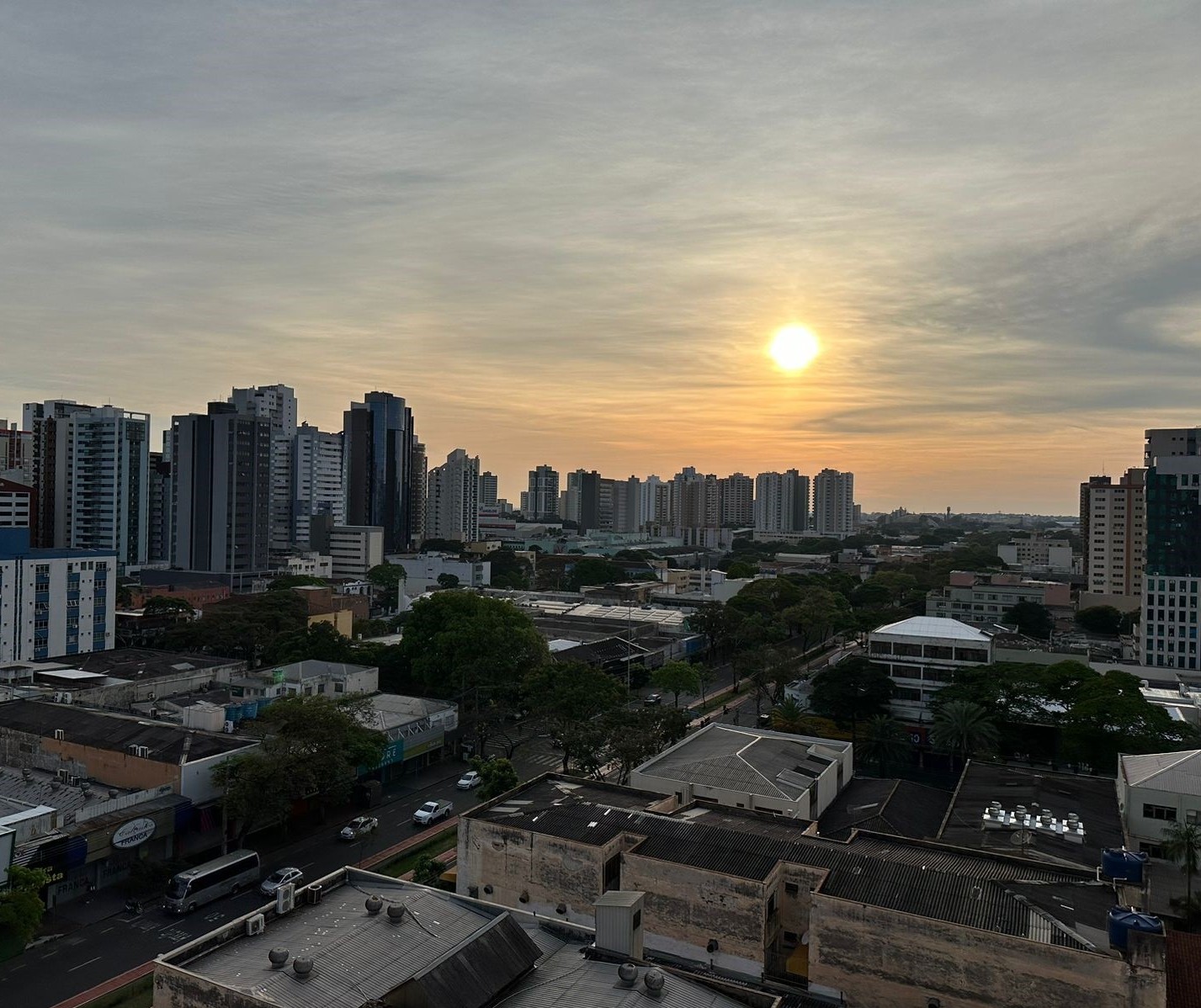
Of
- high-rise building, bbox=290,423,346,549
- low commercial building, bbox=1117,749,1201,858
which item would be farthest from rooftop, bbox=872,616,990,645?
high-rise building, bbox=290,423,346,549

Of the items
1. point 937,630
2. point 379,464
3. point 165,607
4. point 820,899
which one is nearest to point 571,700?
point 820,899

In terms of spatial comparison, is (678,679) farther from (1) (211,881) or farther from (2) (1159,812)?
(1) (211,881)

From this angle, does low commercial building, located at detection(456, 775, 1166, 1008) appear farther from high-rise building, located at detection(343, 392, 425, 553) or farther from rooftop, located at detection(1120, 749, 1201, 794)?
high-rise building, located at detection(343, 392, 425, 553)

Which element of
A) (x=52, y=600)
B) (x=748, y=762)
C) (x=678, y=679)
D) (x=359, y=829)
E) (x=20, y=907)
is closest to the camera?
(x=20, y=907)

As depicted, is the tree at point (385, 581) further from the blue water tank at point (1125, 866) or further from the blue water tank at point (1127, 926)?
the blue water tank at point (1127, 926)

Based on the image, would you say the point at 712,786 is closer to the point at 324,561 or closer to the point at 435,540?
the point at 324,561

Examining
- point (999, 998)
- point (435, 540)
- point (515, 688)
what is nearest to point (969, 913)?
point (999, 998)
